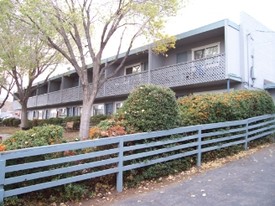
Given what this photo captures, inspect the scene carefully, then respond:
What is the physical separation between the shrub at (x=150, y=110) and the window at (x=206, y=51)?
1011cm

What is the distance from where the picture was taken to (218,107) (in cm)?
870

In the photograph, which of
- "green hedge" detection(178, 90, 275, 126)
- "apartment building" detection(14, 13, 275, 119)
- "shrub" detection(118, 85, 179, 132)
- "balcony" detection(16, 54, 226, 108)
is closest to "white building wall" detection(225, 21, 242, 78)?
"apartment building" detection(14, 13, 275, 119)

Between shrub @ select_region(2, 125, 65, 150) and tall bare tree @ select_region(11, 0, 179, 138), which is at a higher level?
tall bare tree @ select_region(11, 0, 179, 138)

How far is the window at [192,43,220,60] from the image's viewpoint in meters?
16.3

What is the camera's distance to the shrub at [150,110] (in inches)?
262

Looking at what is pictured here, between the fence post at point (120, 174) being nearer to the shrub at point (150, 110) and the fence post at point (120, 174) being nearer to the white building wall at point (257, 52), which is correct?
the shrub at point (150, 110)

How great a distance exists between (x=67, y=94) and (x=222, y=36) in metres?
18.0

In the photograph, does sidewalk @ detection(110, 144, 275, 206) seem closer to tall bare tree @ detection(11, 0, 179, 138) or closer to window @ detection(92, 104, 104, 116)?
tall bare tree @ detection(11, 0, 179, 138)

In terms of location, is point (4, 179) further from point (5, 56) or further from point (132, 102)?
point (5, 56)

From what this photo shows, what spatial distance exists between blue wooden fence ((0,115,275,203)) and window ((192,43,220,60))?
8857mm

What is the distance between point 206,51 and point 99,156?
1311cm

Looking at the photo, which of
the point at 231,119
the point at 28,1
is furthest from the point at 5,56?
the point at 231,119

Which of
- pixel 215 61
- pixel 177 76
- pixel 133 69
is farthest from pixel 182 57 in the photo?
pixel 133 69

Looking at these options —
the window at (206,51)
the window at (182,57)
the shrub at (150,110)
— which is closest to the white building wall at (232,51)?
the window at (206,51)
